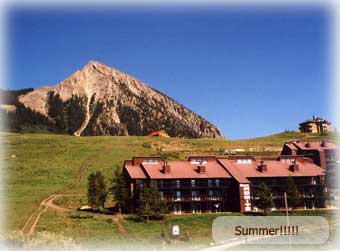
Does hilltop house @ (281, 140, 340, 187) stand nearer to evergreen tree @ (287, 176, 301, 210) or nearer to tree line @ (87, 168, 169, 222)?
evergreen tree @ (287, 176, 301, 210)

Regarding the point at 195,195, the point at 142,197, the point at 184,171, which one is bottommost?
the point at 142,197

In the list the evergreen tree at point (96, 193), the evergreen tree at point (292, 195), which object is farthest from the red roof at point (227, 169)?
the evergreen tree at point (96, 193)

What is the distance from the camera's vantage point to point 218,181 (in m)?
71.7

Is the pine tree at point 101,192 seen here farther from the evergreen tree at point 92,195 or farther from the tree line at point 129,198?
the evergreen tree at point 92,195

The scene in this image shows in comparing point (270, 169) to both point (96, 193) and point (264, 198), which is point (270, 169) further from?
point (96, 193)

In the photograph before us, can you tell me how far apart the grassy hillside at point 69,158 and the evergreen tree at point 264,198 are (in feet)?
57.9

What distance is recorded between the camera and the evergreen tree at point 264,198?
6700 cm

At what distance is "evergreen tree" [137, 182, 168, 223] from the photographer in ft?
203

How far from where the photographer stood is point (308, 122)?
15475 cm

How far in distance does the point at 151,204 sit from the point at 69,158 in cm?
4670

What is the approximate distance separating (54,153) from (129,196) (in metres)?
45.1

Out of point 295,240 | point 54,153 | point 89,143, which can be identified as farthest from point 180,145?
point 295,240

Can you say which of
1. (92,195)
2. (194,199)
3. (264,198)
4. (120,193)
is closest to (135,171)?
(120,193)

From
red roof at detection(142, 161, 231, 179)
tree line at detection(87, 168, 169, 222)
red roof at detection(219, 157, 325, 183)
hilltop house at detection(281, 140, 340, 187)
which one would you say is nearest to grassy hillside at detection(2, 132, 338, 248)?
tree line at detection(87, 168, 169, 222)
